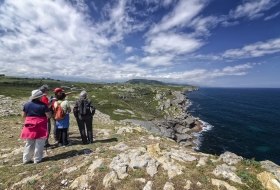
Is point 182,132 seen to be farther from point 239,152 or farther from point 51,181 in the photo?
point 51,181

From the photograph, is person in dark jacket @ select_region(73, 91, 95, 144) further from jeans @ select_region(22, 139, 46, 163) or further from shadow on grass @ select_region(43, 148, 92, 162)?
jeans @ select_region(22, 139, 46, 163)

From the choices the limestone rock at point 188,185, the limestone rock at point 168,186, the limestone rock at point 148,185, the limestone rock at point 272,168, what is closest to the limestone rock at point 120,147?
the limestone rock at point 148,185

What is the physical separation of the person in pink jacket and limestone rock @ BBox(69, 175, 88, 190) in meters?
3.17

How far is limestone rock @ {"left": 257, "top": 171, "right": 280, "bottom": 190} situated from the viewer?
6.15m

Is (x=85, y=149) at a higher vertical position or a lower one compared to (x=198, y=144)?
higher

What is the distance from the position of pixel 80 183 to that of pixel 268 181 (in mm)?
8003

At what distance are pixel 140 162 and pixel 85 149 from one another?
4.82 metres

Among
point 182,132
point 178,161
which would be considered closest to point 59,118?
point 178,161

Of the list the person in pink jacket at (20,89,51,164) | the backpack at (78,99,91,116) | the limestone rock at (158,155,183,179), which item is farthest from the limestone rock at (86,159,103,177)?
the backpack at (78,99,91,116)

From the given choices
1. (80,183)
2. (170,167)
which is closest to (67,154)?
(80,183)

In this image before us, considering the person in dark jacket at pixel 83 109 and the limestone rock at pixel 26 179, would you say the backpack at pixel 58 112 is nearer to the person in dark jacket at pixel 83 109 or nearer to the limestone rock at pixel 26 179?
the person in dark jacket at pixel 83 109

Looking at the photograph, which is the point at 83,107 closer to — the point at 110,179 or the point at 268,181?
the point at 110,179

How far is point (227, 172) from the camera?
7031 millimetres

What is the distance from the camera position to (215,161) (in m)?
8.55
